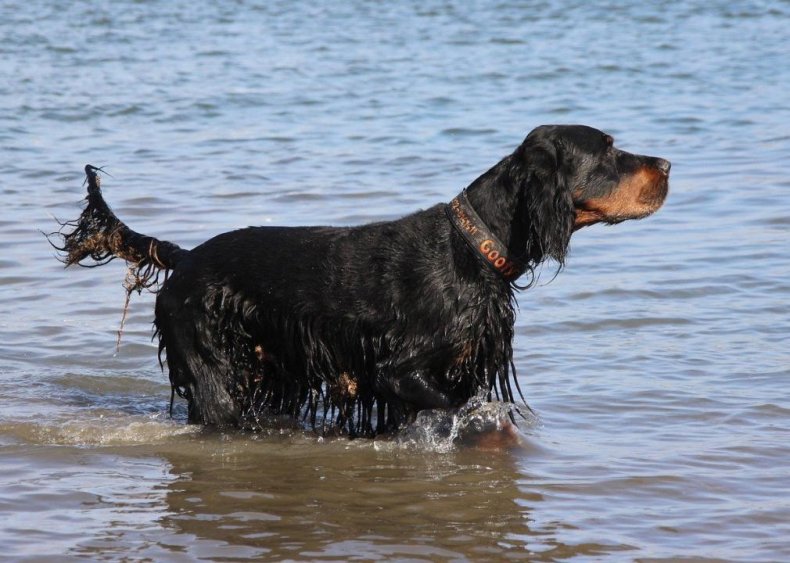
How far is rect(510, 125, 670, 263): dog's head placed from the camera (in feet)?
17.9

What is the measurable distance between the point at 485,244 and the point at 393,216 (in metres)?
4.76

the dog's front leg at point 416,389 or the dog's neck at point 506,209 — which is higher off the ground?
the dog's neck at point 506,209

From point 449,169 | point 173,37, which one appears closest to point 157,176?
point 449,169

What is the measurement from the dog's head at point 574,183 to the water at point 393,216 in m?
1.03

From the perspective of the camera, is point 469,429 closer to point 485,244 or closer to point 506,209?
point 485,244

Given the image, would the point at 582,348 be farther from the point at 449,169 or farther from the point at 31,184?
the point at 31,184

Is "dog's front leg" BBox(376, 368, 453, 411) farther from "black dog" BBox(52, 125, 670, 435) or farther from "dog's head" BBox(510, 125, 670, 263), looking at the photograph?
"dog's head" BBox(510, 125, 670, 263)

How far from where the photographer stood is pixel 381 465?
18.3 ft

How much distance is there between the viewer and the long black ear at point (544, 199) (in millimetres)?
5434

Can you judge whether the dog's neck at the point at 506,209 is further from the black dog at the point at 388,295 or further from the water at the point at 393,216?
the water at the point at 393,216

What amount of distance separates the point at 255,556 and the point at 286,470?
1.12m

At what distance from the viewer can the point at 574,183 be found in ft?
18.4

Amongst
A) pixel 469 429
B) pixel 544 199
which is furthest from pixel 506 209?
pixel 469 429

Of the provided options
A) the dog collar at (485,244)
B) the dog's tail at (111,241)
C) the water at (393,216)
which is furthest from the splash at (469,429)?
the dog's tail at (111,241)
